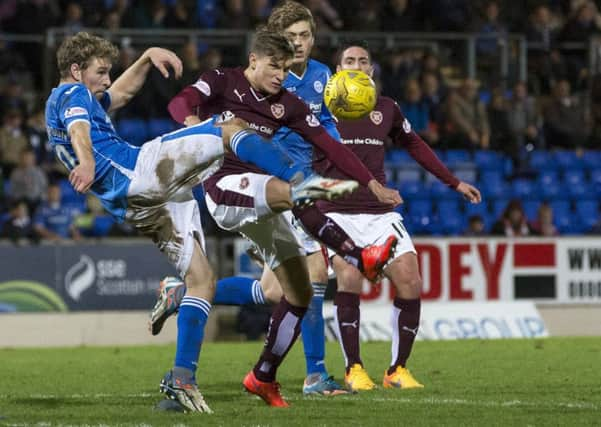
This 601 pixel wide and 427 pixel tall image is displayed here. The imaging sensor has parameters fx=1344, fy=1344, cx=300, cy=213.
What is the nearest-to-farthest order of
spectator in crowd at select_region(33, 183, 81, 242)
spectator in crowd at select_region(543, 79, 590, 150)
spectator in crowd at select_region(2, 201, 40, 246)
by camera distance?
spectator in crowd at select_region(2, 201, 40, 246), spectator in crowd at select_region(33, 183, 81, 242), spectator in crowd at select_region(543, 79, 590, 150)

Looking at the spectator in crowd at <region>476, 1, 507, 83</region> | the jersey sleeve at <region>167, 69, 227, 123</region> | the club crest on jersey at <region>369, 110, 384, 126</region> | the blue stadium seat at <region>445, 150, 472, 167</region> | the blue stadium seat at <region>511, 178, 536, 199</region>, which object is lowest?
the blue stadium seat at <region>511, 178, 536, 199</region>

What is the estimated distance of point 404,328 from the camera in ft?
28.6

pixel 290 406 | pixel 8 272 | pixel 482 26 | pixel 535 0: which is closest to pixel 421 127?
pixel 482 26

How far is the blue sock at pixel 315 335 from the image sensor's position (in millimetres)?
8375

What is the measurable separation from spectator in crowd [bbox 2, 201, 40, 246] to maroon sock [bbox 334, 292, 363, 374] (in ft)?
24.1

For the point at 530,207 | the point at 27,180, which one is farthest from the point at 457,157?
the point at 27,180

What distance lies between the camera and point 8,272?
15375 millimetres

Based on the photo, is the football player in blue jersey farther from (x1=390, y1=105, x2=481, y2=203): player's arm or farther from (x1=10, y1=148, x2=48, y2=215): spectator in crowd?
(x1=10, y1=148, x2=48, y2=215): spectator in crowd

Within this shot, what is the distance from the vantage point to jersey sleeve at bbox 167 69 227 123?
24.1 feet

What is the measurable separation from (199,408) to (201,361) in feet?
14.5

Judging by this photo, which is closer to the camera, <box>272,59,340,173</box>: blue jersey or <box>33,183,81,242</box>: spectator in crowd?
<box>272,59,340,173</box>: blue jersey

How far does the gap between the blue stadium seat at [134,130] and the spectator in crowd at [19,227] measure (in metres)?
2.64

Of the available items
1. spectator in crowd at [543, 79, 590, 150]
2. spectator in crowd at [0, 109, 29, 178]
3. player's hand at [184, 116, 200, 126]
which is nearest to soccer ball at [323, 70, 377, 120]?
player's hand at [184, 116, 200, 126]

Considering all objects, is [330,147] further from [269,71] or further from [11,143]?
[11,143]
